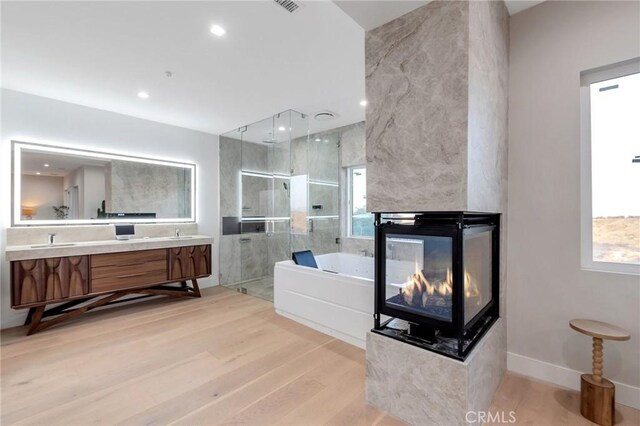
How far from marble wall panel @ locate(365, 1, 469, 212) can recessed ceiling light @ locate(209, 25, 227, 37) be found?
1.12 metres

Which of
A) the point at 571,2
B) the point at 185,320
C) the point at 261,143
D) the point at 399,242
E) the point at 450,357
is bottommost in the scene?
the point at 185,320

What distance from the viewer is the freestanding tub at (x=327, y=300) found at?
2.64 m

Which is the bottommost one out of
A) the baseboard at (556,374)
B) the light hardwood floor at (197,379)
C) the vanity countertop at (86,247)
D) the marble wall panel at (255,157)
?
the light hardwood floor at (197,379)

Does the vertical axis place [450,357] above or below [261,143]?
below

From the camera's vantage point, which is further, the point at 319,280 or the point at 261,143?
the point at 261,143

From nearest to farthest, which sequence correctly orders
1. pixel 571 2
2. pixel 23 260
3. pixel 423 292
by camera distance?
pixel 423 292, pixel 571 2, pixel 23 260

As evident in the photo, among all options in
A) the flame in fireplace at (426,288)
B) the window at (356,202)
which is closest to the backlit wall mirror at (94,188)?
the window at (356,202)

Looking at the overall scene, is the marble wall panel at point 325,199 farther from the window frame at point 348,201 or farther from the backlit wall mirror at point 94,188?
the backlit wall mirror at point 94,188

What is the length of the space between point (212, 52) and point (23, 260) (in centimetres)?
287

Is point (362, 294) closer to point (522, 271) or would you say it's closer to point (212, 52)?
point (522, 271)

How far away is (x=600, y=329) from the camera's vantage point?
1703 millimetres

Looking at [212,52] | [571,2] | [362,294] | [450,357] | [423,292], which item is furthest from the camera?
[362,294]

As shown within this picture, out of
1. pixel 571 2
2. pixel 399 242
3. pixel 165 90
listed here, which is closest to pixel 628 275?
pixel 399 242

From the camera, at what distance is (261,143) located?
186 inches
